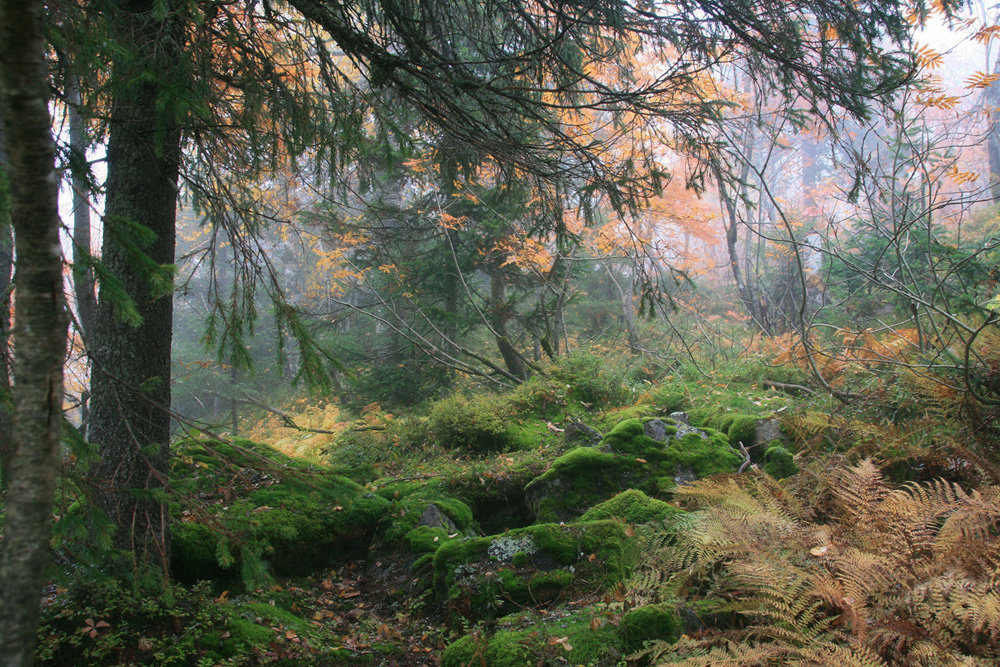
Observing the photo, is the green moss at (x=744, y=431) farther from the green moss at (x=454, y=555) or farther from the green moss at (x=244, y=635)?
the green moss at (x=244, y=635)

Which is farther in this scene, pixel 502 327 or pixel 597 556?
pixel 502 327

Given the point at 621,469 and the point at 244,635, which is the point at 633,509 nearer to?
the point at 621,469

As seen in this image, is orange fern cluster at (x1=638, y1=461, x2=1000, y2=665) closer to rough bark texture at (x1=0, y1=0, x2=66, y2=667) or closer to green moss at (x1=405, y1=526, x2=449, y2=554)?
green moss at (x1=405, y1=526, x2=449, y2=554)

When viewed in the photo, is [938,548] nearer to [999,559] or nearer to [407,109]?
[999,559]

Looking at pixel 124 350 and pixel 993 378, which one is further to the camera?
pixel 993 378

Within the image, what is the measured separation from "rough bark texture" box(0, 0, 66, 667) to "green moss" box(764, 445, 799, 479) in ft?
16.8

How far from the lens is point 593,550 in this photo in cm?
383

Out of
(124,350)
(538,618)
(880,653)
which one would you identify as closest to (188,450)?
(124,350)

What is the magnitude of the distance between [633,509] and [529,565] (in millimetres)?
1036

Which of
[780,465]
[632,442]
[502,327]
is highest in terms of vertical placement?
[502,327]

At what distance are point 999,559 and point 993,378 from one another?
6.91ft

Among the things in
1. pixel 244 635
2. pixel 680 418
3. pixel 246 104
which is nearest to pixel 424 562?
pixel 244 635

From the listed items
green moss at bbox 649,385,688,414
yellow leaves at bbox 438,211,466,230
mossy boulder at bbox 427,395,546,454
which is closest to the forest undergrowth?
mossy boulder at bbox 427,395,546,454

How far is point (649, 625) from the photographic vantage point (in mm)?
2680
